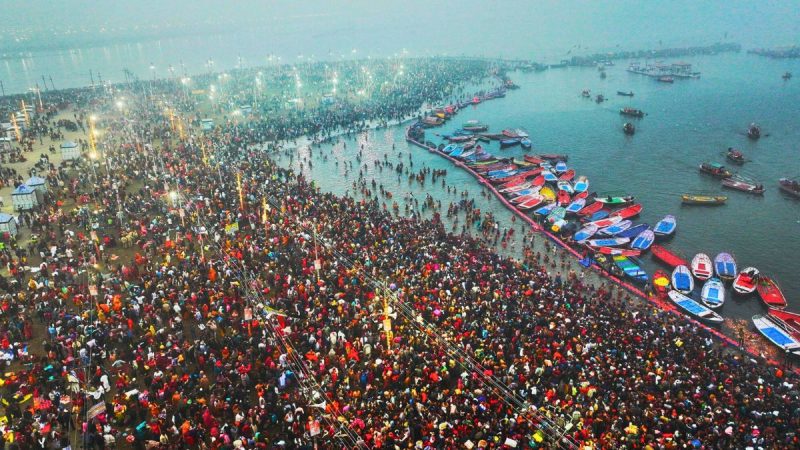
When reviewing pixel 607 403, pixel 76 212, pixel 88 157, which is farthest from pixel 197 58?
pixel 607 403

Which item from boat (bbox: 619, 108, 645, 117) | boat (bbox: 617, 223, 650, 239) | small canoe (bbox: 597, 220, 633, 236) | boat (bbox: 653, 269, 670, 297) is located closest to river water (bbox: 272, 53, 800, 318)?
boat (bbox: 619, 108, 645, 117)

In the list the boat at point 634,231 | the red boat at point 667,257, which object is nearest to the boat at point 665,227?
the boat at point 634,231

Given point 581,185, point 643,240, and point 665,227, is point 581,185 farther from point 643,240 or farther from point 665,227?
point 643,240

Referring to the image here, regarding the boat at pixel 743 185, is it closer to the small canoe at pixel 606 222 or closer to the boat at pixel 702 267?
the small canoe at pixel 606 222

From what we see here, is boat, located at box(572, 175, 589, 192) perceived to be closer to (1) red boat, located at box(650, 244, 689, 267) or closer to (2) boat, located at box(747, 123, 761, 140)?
(1) red boat, located at box(650, 244, 689, 267)

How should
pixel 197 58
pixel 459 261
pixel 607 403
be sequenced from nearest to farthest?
pixel 607 403, pixel 459 261, pixel 197 58

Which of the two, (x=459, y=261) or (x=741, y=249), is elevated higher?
(x=459, y=261)

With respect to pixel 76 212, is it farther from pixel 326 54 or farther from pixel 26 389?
pixel 326 54
